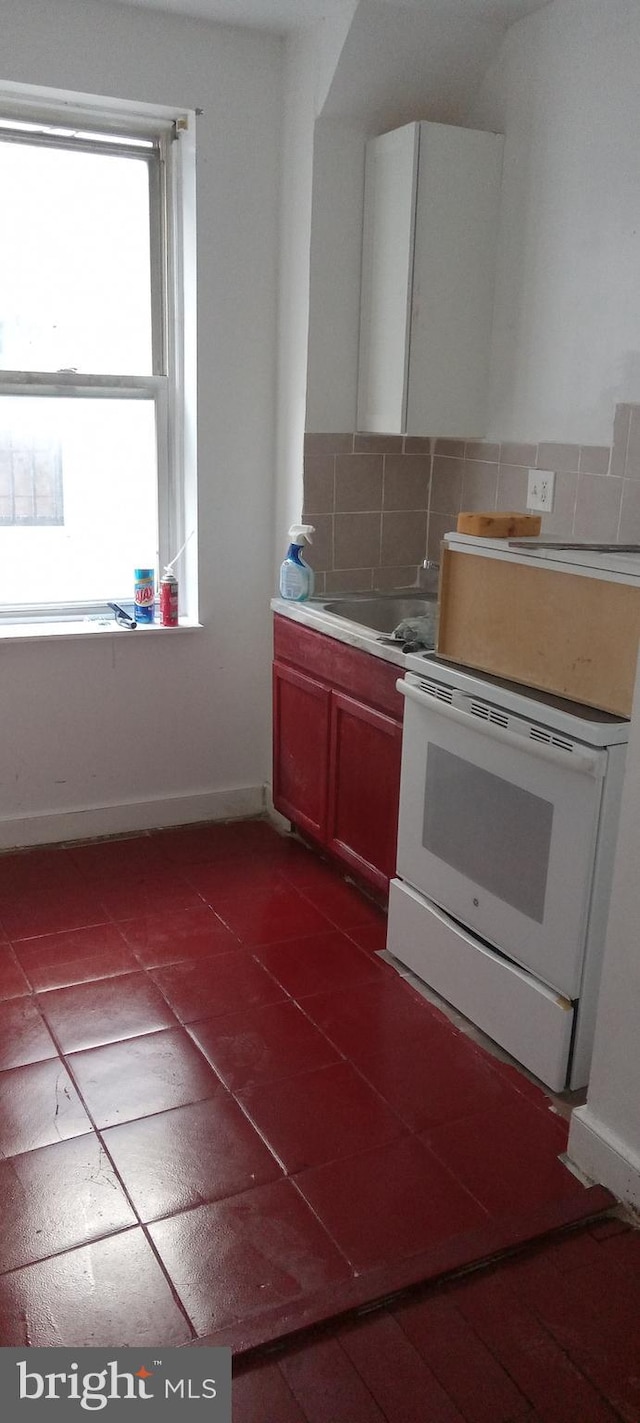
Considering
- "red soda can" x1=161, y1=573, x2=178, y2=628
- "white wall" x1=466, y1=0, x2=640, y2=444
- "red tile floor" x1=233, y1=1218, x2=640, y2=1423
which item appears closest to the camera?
"red tile floor" x1=233, y1=1218, x2=640, y2=1423

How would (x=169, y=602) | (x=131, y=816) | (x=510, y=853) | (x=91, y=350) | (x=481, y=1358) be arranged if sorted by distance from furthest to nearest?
(x=131, y=816) → (x=169, y=602) → (x=91, y=350) → (x=510, y=853) → (x=481, y=1358)

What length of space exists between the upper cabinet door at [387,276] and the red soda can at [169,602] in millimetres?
774

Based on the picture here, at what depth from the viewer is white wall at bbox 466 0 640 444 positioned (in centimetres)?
255

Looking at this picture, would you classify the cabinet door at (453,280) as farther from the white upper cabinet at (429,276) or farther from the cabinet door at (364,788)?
the cabinet door at (364,788)

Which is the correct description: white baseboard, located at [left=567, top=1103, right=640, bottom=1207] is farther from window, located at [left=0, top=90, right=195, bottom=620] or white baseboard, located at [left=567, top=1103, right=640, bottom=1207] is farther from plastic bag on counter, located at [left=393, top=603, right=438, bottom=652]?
window, located at [left=0, top=90, right=195, bottom=620]

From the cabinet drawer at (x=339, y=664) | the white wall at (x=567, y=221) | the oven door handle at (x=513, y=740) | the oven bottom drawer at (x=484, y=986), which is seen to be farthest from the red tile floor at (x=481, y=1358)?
the white wall at (x=567, y=221)

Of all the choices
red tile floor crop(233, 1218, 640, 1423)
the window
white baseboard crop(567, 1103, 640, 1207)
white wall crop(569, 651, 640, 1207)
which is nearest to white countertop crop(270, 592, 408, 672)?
the window

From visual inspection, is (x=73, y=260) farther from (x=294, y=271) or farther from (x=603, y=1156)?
(x=603, y=1156)

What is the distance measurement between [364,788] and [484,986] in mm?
745

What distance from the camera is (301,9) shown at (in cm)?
286

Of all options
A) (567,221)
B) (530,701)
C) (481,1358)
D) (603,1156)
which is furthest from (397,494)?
(481,1358)

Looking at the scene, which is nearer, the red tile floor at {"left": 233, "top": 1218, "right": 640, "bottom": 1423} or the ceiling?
the red tile floor at {"left": 233, "top": 1218, "right": 640, "bottom": 1423}

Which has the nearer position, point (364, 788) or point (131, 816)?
point (364, 788)

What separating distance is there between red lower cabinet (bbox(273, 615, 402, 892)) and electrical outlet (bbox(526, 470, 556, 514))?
64 centimetres
